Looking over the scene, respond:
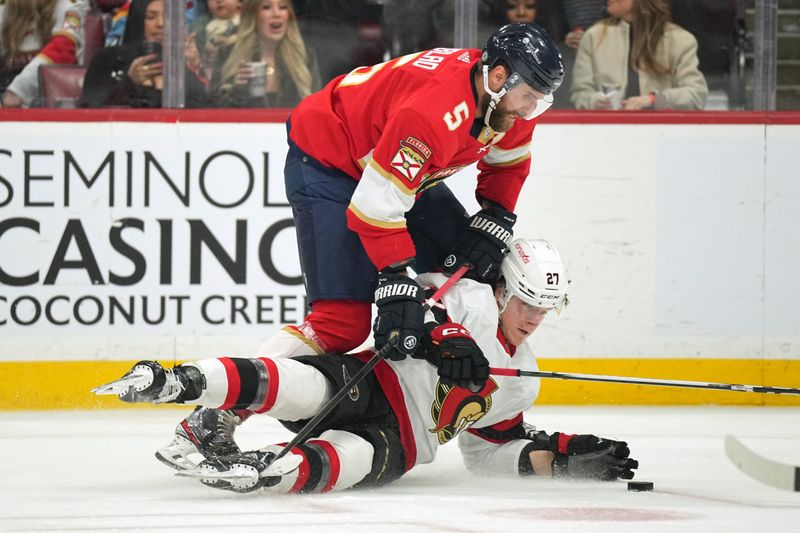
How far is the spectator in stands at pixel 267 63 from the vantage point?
522 cm

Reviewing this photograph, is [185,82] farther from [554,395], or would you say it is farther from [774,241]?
[774,241]

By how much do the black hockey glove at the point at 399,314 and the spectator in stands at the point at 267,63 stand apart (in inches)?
86.2

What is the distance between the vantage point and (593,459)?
3316 millimetres

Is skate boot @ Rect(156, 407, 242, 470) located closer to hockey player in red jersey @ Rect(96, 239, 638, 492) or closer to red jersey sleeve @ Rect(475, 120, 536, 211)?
hockey player in red jersey @ Rect(96, 239, 638, 492)

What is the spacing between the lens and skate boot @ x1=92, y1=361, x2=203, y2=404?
9.23ft

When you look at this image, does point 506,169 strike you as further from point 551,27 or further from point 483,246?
point 551,27

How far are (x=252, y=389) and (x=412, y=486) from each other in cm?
52

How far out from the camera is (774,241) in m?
5.20

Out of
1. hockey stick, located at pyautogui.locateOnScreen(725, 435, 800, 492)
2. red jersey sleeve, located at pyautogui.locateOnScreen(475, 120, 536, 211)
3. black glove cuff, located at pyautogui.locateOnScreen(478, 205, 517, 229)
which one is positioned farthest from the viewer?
red jersey sleeve, located at pyautogui.locateOnScreen(475, 120, 536, 211)

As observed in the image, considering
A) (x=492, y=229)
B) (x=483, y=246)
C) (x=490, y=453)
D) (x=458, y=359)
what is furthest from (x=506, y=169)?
(x=458, y=359)

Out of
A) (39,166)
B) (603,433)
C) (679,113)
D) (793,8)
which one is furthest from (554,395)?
(39,166)

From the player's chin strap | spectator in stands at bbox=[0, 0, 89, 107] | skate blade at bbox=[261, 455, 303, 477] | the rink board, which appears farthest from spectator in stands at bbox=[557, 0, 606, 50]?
skate blade at bbox=[261, 455, 303, 477]

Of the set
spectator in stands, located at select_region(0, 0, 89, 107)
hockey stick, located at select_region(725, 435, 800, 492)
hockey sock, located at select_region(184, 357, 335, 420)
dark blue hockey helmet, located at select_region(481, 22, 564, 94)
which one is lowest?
hockey stick, located at select_region(725, 435, 800, 492)

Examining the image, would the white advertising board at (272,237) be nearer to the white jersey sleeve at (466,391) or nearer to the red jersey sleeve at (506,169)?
the red jersey sleeve at (506,169)
